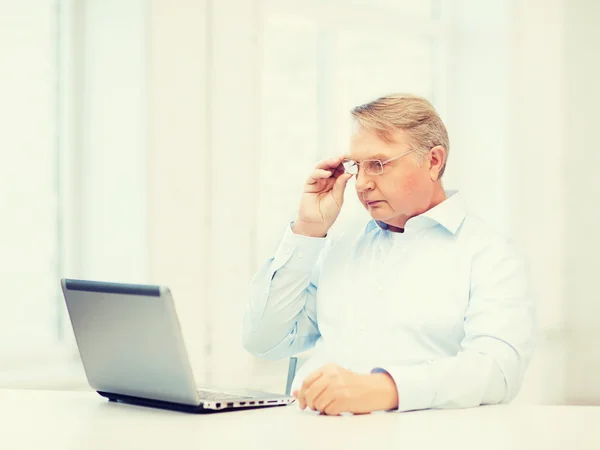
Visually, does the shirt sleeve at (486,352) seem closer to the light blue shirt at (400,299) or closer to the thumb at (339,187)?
the light blue shirt at (400,299)

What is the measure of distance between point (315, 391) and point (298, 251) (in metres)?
0.64

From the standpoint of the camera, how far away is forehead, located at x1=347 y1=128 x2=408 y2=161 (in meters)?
2.10

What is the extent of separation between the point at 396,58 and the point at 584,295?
4.73ft

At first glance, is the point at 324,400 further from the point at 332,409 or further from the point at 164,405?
the point at 164,405

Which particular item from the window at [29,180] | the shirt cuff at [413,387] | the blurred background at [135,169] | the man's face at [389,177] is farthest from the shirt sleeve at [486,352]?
the window at [29,180]

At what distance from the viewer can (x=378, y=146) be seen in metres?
2.10

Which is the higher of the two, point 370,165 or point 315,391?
point 370,165

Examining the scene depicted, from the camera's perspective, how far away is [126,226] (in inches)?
115

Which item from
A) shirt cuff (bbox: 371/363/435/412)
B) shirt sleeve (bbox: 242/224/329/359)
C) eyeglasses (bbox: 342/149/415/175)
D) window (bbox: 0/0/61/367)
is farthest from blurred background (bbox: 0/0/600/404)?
shirt cuff (bbox: 371/363/435/412)

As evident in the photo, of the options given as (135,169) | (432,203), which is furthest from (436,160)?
(135,169)

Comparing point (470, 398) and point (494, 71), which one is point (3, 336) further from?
point (494, 71)

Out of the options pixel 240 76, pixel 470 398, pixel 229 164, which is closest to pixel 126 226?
pixel 229 164

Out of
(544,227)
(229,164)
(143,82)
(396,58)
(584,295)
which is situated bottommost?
(584,295)

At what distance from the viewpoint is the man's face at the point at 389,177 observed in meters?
2.10
